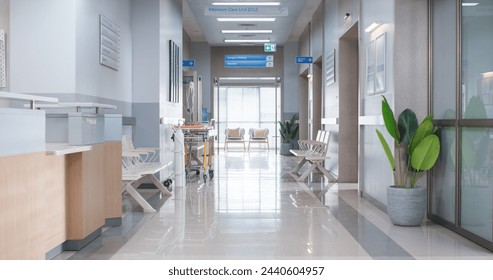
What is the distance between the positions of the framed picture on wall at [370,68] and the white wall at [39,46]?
392 cm

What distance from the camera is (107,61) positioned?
7.10m

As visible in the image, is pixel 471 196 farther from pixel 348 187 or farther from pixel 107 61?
pixel 107 61

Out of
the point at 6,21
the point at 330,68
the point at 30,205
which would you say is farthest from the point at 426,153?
the point at 330,68

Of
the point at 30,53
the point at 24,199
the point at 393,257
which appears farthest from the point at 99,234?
the point at 393,257

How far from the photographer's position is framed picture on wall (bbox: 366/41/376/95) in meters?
7.06

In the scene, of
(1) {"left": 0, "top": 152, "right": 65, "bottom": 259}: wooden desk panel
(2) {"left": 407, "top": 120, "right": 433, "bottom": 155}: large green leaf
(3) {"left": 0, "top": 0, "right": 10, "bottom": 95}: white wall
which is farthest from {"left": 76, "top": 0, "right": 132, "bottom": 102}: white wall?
(2) {"left": 407, "top": 120, "right": 433, "bottom": 155}: large green leaf

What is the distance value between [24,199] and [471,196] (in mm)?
3798

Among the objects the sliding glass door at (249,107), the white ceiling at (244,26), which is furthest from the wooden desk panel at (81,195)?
the sliding glass door at (249,107)

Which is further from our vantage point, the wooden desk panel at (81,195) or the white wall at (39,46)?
the white wall at (39,46)

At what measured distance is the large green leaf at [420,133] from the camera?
530 centimetres

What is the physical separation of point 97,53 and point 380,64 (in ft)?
12.0

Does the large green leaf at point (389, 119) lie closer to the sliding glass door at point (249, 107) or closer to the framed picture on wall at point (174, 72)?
the framed picture on wall at point (174, 72)

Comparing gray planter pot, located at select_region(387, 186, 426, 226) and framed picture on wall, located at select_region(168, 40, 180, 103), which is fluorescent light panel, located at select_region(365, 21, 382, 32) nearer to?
gray planter pot, located at select_region(387, 186, 426, 226)

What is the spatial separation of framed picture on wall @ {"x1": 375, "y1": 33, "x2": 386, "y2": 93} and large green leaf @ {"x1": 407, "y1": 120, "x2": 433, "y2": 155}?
1.21 meters
